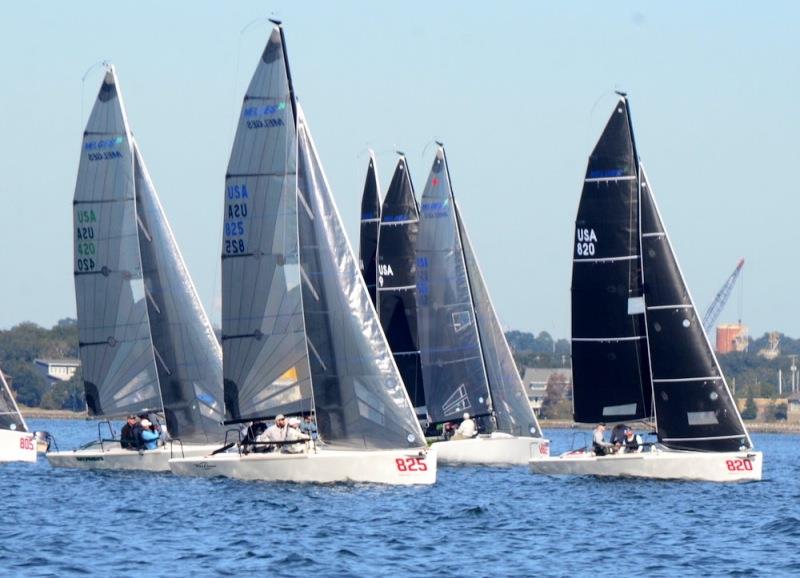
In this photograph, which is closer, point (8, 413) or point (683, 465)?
point (683, 465)

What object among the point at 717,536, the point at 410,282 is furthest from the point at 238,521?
the point at 410,282

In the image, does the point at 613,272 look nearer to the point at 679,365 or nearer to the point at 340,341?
the point at 679,365

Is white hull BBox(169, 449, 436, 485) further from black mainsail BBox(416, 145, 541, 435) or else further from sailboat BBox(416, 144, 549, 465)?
black mainsail BBox(416, 145, 541, 435)

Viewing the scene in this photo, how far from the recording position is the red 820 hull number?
40.2 metres

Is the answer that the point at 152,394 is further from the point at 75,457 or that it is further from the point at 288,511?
the point at 288,511

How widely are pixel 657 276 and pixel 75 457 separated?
14.5 meters

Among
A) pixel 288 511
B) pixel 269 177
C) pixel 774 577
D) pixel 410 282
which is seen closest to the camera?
pixel 774 577

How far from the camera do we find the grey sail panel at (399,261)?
54.8 meters

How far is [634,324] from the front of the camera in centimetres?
4219

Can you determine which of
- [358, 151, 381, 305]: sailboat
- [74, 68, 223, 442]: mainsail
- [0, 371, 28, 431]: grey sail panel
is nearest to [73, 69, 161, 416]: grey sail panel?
[74, 68, 223, 442]: mainsail

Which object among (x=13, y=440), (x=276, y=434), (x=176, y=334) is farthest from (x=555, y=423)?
(x=276, y=434)

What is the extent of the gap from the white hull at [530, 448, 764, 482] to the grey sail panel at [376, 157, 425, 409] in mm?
14342

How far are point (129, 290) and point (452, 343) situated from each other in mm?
10965

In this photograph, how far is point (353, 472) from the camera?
36312mm
